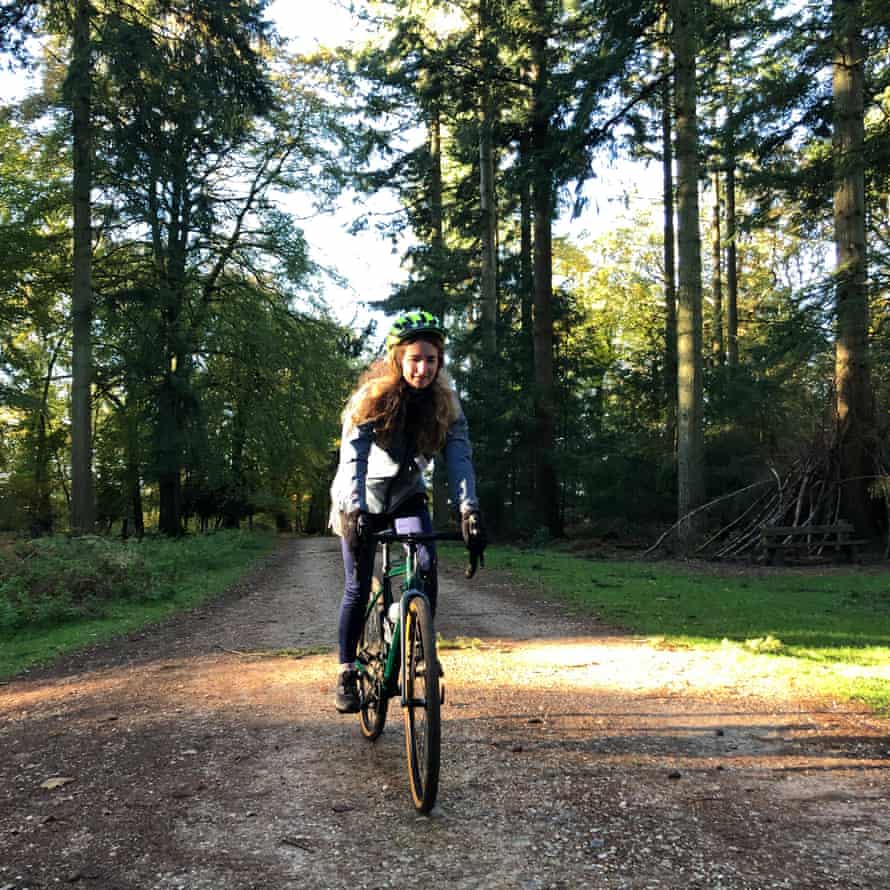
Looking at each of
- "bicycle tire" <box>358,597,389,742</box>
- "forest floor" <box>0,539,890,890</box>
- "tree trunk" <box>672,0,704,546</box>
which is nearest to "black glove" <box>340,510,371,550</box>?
"bicycle tire" <box>358,597,389,742</box>

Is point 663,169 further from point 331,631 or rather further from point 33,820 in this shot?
point 33,820

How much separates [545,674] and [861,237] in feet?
39.4

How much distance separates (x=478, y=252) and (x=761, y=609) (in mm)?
17786

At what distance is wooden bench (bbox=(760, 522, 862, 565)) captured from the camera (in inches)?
568

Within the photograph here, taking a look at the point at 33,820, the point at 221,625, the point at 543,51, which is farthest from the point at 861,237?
the point at 33,820

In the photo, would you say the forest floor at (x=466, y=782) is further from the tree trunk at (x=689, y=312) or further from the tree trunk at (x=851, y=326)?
the tree trunk at (x=851, y=326)

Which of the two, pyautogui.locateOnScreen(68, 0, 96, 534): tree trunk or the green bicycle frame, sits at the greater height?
pyautogui.locateOnScreen(68, 0, 96, 534): tree trunk

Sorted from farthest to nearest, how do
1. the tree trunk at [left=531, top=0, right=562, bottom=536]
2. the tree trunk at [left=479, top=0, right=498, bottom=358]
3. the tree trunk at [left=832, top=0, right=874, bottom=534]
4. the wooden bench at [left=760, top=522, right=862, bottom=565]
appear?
the tree trunk at [left=479, top=0, right=498, bottom=358]
the tree trunk at [left=531, top=0, right=562, bottom=536]
the wooden bench at [left=760, top=522, right=862, bottom=565]
the tree trunk at [left=832, top=0, right=874, bottom=534]

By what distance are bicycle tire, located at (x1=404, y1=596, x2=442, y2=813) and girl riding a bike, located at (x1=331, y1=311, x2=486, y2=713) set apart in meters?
0.28

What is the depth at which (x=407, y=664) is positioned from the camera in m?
3.68

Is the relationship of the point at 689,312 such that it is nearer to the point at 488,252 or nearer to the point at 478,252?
the point at 488,252

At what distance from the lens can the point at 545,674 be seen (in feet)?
19.5

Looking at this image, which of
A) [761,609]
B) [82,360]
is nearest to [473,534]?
[761,609]

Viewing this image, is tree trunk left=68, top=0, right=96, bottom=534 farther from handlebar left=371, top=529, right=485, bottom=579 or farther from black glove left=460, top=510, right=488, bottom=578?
black glove left=460, top=510, right=488, bottom=578
